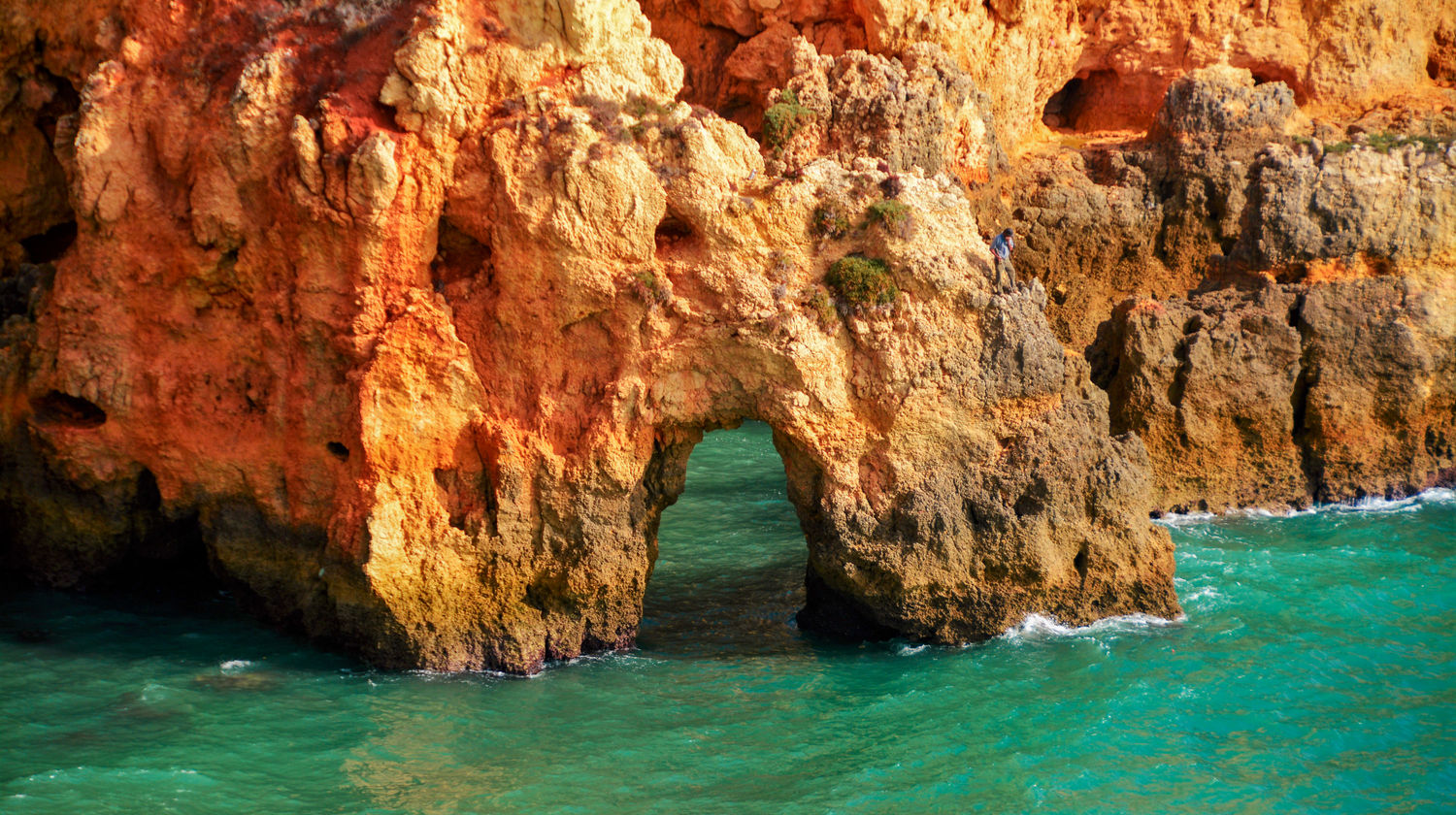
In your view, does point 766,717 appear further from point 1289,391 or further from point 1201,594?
point 1289,391

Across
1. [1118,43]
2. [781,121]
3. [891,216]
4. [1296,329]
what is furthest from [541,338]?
[1118,43]

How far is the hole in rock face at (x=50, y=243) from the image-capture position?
70.4 feet

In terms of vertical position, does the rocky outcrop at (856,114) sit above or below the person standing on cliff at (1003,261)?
above

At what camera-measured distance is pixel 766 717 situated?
1464 cm

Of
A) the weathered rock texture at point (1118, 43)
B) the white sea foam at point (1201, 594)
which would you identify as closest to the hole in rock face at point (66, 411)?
the weathered rock texture at point (1118, 43)

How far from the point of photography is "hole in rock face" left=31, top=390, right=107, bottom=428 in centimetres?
1753

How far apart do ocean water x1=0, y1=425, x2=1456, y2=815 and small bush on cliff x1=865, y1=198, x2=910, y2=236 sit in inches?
218

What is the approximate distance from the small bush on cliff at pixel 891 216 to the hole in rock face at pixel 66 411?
11080mm

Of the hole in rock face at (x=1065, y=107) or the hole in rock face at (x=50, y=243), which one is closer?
the hole in rock face at (x=50, y=243)

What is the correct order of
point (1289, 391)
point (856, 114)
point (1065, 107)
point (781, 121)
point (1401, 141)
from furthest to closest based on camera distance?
point (1065, 107), point (1401, 141), point (1289, 391), point (856, 114), point (781, 121)

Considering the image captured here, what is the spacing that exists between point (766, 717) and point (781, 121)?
9.06 m

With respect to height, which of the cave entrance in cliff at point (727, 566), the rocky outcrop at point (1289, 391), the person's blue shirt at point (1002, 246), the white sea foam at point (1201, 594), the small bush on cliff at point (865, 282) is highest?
the person's blue shirt at point (1002, 246)

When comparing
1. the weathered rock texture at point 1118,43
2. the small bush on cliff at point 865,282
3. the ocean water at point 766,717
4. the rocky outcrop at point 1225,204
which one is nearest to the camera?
the ocean water at point 766,717

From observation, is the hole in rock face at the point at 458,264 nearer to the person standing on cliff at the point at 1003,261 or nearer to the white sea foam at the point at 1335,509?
the person standing on cliff at the point at 1003,261
